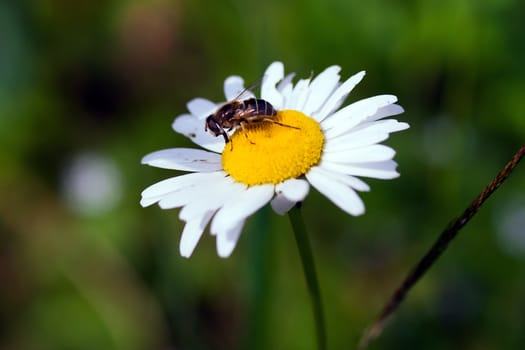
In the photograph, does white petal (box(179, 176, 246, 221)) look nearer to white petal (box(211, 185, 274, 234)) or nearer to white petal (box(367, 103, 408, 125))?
white petal (box(211, 185, 274, 234))

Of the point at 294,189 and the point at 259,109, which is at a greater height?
the point at 259,109

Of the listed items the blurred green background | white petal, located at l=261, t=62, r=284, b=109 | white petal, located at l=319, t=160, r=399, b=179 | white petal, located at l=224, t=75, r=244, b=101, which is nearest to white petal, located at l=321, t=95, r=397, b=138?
white petal, located at l=319, t=160, r=399, b=179

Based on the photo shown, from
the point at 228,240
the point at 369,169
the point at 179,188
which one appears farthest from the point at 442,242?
the point at 179,188

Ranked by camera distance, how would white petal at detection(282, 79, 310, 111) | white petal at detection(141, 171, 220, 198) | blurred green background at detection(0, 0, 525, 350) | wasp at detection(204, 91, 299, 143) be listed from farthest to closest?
1. blurred green background at detection(0, 0, 525, 350)
2. white petal at detection(282, 79, 310, 111)
3. wasp at detection(204, 91, 299, 143)
4. white petal at detection(141, 171, 220, 198)

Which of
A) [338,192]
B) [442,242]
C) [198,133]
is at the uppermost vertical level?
[198,133]

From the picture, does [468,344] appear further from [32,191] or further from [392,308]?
[32,191]

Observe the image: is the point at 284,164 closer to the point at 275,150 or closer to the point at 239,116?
the point at 275,150

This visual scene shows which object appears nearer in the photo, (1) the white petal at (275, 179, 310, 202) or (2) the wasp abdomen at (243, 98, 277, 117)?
(1) the white petal at (275, 179, 310, 202)

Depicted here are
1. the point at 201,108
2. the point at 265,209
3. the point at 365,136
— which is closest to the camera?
the point at 365,136
